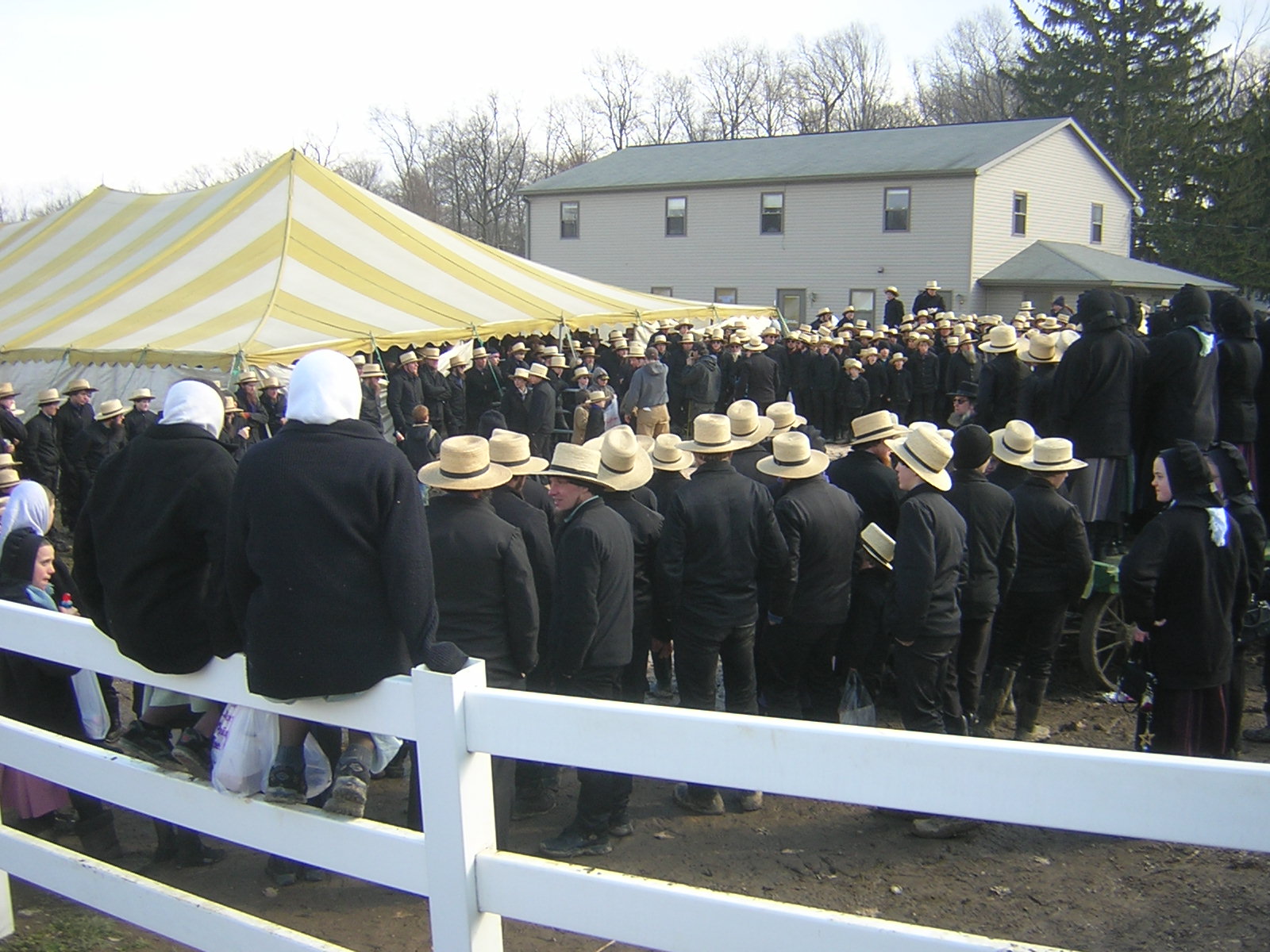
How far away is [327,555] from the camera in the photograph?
305cm

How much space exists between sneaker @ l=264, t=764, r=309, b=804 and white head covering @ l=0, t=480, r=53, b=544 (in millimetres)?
2373

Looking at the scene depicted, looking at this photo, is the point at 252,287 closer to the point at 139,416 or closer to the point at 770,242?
the point at 139,416

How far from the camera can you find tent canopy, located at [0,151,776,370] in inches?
553

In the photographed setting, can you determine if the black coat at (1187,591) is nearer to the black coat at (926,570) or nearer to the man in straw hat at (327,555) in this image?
the black coat at (926,570)

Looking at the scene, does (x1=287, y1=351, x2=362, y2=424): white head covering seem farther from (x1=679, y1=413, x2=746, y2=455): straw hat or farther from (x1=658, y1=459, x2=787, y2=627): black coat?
(x1=679, y1=413, x2=746, y2=455): straw hat

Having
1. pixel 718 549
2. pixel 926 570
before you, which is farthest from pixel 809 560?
pixel 926 570

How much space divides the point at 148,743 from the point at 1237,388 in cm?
728

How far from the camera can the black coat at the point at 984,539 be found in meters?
5.61

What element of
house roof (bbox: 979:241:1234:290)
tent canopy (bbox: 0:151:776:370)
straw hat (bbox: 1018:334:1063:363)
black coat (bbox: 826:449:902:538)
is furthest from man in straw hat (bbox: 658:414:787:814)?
house roof (bbox: 979:241:1234:290)

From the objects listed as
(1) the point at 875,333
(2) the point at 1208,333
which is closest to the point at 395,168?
(1) the point at 875,333

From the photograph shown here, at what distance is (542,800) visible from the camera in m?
5.42

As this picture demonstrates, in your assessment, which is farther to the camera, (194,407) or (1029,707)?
(1029,707)

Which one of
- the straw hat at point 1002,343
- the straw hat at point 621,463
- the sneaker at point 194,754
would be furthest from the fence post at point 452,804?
the straw hat at point 1002,343

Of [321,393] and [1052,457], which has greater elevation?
[321,393]
